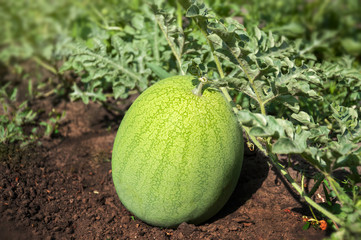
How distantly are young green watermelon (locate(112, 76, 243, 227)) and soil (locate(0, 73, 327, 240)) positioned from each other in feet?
0.77

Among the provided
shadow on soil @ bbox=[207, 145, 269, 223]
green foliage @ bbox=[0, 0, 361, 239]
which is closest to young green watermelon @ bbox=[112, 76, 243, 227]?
green foliage @ bbox=[0, 0, 361, 239]

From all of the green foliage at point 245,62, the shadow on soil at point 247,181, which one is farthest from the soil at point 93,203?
the green foliage at point 245,62

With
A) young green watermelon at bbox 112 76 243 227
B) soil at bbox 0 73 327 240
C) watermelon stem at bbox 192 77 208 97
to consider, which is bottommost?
soil at bbox 0 73 327 240

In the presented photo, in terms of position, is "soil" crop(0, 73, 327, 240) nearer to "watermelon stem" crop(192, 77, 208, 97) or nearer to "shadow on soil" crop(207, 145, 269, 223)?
"shadow on soil" crop(207, 145, 269, 223)

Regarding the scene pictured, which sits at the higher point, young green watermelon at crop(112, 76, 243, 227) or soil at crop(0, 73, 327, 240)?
young green watermelon at crop(112, 76, 243, 227)

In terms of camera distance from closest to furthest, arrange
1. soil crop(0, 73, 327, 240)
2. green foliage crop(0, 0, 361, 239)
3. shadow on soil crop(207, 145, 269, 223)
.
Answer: green foliage crop(0, 0, 361, 239) < soil crop(0, 73, 327, 240) < shadow on soil crop(207, 145, 269, 223)

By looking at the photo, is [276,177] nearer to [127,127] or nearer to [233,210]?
[233,210]

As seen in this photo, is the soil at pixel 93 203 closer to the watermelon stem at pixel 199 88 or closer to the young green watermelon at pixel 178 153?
the young green watermelon at pixel 178 153

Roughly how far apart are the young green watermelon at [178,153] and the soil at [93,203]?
0.24 metres

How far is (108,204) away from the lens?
284 centimetres

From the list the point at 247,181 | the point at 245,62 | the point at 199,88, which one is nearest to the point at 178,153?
the point at 199,88

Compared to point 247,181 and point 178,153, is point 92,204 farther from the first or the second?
point 247,181

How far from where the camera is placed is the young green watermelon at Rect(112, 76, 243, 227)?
2195 millimetres

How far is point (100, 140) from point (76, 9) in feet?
9.08
